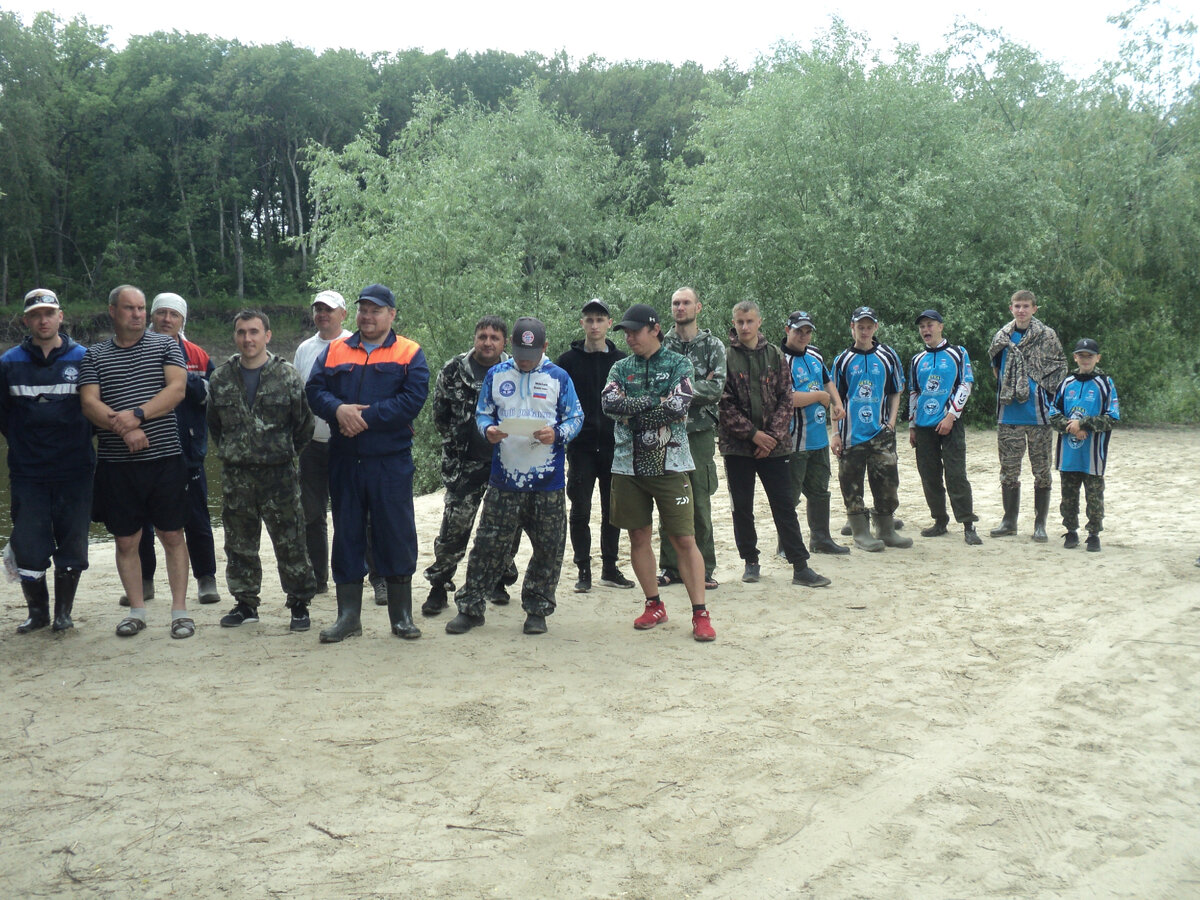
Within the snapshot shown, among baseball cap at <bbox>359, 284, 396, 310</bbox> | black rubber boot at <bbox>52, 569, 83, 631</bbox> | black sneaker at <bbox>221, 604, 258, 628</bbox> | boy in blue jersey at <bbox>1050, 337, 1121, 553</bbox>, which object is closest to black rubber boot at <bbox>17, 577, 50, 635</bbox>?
black rubber boot at <bbox>52, 569, 83, 631</bbox>

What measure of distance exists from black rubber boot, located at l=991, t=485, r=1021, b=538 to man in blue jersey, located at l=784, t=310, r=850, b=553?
1821 millimetres

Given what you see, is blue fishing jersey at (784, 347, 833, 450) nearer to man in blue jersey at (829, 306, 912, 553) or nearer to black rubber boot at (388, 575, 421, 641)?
man in blue jersey at (829, 306, 912, 553)

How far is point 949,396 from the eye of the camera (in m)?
9.11

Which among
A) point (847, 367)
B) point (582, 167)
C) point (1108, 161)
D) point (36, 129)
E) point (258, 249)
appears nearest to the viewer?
point (847, 367)

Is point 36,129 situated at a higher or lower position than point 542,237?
higher

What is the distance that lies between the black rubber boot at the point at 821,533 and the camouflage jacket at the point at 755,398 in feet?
4.55

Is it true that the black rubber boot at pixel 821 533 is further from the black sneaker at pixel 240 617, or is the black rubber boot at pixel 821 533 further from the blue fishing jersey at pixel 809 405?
the black sneaker at pixel 240 617

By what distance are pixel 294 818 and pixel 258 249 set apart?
56050 mm

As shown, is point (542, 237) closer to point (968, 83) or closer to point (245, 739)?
point (968, 83)

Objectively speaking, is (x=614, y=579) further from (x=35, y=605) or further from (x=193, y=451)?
(x=35, y=605)

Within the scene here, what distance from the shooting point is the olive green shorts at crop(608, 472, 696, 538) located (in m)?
6.18

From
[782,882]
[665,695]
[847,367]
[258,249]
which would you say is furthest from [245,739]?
[258,249]

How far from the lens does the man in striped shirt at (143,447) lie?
6109 millimetres

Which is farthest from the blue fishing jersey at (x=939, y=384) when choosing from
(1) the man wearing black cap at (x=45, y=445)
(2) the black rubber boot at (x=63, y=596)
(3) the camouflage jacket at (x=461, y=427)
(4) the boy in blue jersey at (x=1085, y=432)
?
(2) the black rubber boot at (x=63, y=596)
